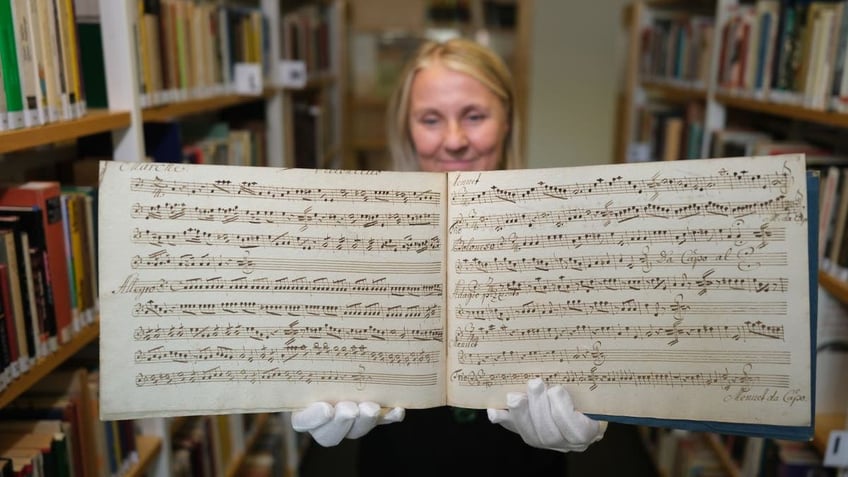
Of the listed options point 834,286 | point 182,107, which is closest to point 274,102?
point 182,107

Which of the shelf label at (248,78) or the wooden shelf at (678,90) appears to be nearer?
the shelf label at (248,78)

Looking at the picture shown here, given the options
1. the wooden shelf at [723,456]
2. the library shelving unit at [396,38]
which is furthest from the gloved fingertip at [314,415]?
the library shelving unit at [396,38]

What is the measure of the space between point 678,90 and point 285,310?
2.38 meters

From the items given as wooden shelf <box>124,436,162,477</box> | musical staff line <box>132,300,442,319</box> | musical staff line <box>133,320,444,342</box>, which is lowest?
wooden shelf <box>124,436,162,477</box>

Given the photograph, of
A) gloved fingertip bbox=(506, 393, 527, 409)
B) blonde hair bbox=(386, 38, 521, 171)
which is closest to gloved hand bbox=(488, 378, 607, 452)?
gloved fingertip bbox=(506, 393, 527, 409)

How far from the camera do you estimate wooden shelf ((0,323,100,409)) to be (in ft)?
3.25

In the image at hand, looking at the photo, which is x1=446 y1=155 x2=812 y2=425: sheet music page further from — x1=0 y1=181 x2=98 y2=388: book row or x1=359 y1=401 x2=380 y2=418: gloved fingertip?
x1=0 y1=181 x2=98 y2=388: book row

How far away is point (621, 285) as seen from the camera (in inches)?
36.7

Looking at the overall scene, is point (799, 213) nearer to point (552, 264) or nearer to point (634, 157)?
point (552, 264)

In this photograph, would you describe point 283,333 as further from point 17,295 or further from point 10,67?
point 10,67

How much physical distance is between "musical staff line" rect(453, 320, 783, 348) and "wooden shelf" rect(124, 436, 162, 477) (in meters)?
0.92

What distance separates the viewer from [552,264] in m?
0.93

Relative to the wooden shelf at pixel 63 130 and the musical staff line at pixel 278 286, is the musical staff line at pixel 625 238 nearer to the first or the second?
the musical staff line at pixel 278 286

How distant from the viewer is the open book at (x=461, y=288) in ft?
2.97
